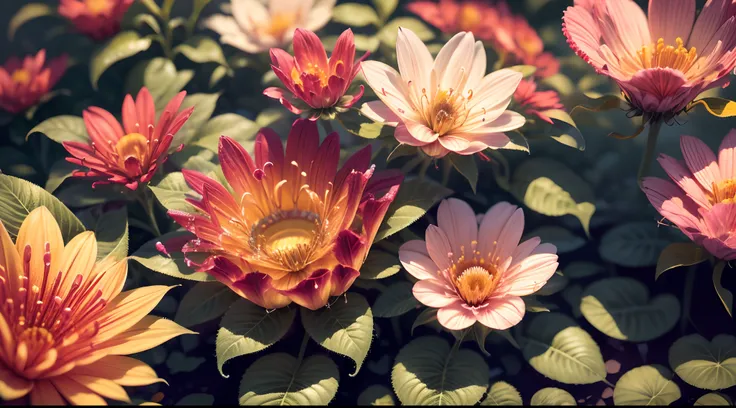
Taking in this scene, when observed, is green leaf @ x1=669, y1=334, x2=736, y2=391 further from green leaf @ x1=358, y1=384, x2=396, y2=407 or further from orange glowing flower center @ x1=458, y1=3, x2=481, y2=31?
orange glowing flower center @ x1=458, y1=3, x2=481, y2=31

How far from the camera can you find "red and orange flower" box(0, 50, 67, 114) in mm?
1640

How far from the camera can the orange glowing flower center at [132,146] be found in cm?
138

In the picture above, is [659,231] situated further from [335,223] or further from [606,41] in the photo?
[335,223]

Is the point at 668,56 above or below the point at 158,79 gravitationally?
above

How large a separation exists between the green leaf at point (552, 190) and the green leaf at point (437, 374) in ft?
1.09

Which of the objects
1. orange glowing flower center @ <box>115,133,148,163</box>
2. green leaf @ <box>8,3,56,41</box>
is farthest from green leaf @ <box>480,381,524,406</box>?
green leaf @ <box>8,3,56,41</box>

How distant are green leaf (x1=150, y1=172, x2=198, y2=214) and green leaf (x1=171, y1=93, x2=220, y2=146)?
0.13 m

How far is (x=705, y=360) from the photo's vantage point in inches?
50.5

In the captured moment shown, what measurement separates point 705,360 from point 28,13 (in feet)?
5.16

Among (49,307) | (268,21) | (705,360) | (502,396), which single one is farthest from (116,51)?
(705,360)

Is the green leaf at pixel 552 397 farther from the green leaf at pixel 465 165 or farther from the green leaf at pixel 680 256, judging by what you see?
the green leaf at pixel 465 165

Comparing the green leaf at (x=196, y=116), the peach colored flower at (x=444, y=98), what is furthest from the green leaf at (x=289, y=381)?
the green leaf at (x=196, y=116)

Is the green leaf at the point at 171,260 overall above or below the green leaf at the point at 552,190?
below

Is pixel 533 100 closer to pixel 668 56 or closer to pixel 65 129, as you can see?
pixel 668 56
